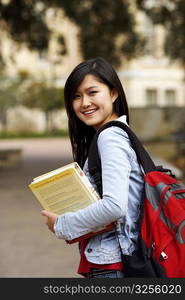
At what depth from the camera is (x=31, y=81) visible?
39.7 m

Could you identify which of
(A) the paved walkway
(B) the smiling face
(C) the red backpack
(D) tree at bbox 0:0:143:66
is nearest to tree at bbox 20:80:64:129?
(D) tree at bbox 0:0:143:66

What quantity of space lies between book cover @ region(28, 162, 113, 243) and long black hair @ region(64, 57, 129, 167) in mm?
341

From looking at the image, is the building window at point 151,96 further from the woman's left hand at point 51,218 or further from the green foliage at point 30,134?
the woman's left hand at point 51,218

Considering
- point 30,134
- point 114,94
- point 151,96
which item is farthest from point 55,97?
point 114,94

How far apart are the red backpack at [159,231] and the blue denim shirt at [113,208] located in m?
0.05

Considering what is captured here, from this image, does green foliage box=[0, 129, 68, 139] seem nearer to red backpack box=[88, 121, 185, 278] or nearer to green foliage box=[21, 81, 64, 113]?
green foliage box=[21, 81, 64, 113]

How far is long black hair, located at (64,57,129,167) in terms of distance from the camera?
2166mm

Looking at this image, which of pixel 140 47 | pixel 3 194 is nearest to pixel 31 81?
pixel 140 47

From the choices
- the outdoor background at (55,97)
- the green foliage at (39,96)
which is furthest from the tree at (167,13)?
the green foliage at (39,96)

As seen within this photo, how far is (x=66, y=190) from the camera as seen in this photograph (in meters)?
2.04

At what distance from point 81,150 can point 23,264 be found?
115 inches

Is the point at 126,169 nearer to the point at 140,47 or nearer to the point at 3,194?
the point at 3,194

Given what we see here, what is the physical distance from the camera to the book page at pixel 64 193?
2010 mm

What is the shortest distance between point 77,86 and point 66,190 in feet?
1.34
